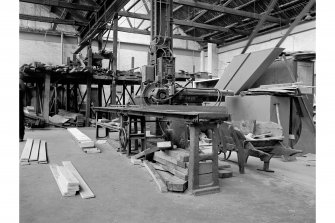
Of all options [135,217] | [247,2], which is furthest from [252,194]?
[247,2]

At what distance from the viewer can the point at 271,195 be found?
11.6ft

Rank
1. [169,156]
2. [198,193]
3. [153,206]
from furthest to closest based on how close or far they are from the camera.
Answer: [169,156] < [198,193] < [153,206]

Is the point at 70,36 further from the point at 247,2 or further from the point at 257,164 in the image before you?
the point at 257,164

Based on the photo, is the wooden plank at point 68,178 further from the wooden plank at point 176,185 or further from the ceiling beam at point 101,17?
the ceiling beam at point 101,17

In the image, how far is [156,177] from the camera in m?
3.97

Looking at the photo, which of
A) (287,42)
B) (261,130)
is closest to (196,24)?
(287,42)

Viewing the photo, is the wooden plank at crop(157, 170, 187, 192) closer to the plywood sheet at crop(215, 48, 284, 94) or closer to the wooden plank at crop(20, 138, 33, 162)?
the wooden plank at crop(20, 138, 33, 162)

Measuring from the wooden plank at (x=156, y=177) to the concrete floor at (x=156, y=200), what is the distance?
0.25 ft

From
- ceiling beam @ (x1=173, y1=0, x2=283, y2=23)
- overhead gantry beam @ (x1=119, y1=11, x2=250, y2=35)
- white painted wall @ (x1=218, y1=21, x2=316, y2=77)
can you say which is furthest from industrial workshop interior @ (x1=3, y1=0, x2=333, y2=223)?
white painted wall @ (x1=218, y1=21, x2=316, y2=77)

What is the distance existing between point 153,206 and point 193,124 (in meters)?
1.12

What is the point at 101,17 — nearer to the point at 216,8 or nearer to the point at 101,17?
the point at 101,17

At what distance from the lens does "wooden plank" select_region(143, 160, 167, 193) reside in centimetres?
361

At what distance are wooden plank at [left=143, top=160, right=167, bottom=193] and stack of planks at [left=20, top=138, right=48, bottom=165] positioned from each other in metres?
2.11
